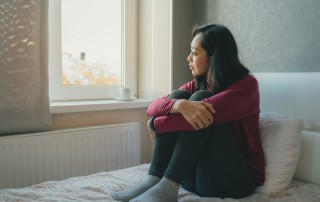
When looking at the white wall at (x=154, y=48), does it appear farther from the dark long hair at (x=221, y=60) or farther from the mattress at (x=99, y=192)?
the mattress at (x=99, y=192)

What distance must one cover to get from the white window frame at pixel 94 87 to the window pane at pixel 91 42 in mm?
38

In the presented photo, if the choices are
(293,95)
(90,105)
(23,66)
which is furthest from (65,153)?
(293,95)

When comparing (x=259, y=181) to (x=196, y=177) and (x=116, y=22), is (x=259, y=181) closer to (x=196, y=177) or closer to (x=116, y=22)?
(x=196, y=177)

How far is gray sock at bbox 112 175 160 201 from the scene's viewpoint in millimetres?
1174

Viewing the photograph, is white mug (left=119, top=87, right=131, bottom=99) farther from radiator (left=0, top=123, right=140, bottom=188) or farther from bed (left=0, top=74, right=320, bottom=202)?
bed (left=0, top=74, right=320, bottom=202)

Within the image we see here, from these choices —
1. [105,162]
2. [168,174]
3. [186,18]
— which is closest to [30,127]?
[105,162]

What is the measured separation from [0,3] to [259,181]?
143 centimetres

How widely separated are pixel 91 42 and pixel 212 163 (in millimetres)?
1261

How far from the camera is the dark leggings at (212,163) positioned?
1.14 m

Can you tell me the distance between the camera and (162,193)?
43.4 inches

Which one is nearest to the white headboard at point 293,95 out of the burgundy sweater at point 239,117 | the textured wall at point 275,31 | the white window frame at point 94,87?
the textured wall at point 275,31

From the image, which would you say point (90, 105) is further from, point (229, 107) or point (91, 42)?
point (229, 107)

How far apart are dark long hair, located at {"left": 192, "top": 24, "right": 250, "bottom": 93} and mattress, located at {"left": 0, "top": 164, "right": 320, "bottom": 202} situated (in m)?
0.47

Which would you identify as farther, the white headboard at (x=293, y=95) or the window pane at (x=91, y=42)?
the window pane at (x=91, y=42)
